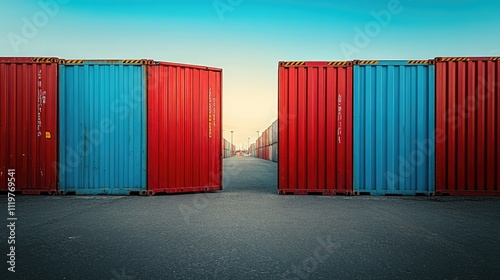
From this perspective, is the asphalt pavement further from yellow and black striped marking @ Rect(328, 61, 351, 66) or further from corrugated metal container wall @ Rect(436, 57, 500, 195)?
yellow and black striped marking @ Rect(328, 61, 351, 66)

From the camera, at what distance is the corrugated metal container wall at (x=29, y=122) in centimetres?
897

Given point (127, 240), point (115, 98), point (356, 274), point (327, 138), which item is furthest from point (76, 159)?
point (356, 274)

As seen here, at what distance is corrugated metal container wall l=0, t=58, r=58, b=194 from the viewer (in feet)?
29.4

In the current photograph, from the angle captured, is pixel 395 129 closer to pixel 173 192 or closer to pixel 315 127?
pixel 315 127

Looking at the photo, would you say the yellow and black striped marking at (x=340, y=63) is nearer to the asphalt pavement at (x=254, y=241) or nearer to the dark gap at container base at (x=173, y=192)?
the asphalt pavement at (x=254, y=241)

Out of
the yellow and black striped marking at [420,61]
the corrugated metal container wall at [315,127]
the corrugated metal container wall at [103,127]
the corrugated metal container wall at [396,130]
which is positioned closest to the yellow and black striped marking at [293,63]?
the corrugated metal container wall at [315,127]

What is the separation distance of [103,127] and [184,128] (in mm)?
2499

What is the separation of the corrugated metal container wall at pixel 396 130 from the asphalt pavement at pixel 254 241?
56.0 inches

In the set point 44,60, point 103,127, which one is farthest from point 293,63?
point 44,60

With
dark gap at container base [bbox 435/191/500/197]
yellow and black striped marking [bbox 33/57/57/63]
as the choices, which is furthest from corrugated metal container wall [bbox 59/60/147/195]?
dark gap at container base [bbox 435/191/500/197]

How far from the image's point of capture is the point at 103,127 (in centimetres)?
905

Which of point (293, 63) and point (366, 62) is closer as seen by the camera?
point (366, 62)
